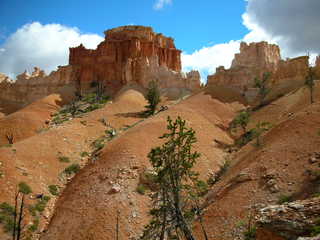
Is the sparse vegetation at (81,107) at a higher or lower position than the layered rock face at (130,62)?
lower

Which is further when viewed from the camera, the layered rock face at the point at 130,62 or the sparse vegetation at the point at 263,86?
the layered rock face at the point at 130,62

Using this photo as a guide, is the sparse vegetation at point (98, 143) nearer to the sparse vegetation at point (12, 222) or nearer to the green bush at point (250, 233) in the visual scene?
the sparse vegetation at point (12, 222)

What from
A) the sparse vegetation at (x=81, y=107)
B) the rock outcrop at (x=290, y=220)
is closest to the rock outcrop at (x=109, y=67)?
the sparse vegetation at (x=81, y=107)

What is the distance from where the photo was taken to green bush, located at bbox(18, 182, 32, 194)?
23109 millimetres

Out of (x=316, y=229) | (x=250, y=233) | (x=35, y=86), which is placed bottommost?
(x=250, y=233)

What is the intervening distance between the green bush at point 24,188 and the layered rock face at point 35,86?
4209 cm

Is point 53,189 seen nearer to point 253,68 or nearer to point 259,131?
point 259,131

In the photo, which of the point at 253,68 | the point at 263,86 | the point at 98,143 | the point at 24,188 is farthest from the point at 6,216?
the point at 253,68

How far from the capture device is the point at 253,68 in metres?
51.9

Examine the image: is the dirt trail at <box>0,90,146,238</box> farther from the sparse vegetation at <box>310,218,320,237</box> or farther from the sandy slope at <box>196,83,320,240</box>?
the sparse vegetation at <box>310,218,320,237</box>

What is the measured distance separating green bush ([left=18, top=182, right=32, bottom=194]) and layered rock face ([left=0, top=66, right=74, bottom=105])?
42.1 metres

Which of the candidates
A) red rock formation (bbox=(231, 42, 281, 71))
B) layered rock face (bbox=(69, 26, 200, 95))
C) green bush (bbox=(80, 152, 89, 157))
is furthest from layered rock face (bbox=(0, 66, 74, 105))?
green bush (bbox=(80, 152, 89, 157))

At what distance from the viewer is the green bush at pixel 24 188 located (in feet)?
75.8

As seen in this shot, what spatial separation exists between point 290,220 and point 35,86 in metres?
63.1
